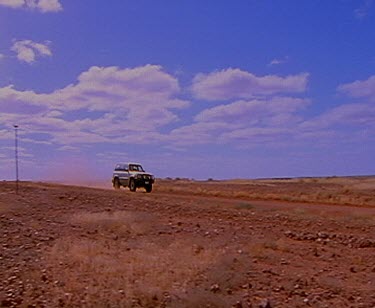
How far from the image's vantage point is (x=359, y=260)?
15.5 meters

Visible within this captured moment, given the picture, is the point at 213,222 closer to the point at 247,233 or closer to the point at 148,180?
the point at 247,233

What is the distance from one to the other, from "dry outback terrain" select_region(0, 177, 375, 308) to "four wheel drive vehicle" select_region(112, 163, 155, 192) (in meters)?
18.2

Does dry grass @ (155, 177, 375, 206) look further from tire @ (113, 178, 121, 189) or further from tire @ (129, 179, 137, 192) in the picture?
tire @ (113, 178, 121, 189)

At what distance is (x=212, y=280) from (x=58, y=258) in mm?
3755

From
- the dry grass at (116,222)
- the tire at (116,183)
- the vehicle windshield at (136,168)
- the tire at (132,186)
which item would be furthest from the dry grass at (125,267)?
the tire at (116,183)

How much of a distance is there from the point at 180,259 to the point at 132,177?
28594 mm

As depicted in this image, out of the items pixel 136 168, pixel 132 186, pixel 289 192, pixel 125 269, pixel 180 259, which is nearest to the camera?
pixel 125 269

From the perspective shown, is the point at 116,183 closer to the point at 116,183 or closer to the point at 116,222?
the point at 116,183

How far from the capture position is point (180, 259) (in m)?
14.1

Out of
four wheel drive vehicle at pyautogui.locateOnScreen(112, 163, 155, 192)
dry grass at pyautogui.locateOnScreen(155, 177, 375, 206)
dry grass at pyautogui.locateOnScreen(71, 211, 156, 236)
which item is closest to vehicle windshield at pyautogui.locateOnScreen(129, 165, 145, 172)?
four wheel drive vehicle at pyautogui.locateOnScreen(112, 163, 155, 192)

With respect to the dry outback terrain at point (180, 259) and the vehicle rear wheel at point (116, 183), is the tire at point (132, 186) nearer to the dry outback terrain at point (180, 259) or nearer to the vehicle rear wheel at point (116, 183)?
the vehicle rear wheel at point (116, 183)

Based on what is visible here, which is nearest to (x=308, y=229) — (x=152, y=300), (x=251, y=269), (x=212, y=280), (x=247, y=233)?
(x=247, y=233)

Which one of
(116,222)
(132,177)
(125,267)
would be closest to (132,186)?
(132,177)

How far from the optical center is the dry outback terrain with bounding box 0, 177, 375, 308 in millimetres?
11617
